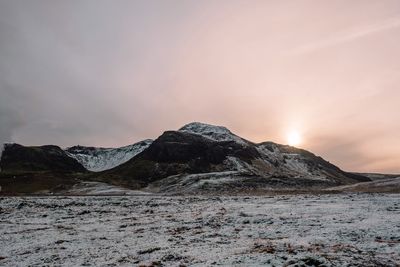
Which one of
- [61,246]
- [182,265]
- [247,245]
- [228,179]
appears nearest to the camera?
[182,265]

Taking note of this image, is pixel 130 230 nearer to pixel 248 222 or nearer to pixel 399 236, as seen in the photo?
pixel 248 222

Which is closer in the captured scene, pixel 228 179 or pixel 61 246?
pixel 61 246

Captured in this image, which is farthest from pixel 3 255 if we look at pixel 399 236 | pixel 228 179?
pixel 228 179

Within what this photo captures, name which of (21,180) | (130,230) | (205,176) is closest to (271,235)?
(130,230)

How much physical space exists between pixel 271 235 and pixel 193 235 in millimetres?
4912

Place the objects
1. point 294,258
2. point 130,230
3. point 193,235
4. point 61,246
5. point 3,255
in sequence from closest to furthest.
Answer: point 294,258
point 3,255
point 61,246
point 193,235
point 130,230

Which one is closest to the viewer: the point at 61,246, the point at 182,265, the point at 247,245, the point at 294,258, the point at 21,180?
the point at 294,258

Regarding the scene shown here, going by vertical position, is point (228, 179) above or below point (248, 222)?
above

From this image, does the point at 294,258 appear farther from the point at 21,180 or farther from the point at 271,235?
the point at 21,180

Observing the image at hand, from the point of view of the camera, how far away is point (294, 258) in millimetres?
15375

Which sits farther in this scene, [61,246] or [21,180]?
[21,180]

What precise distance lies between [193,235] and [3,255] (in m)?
10.8

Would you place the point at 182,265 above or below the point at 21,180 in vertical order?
below

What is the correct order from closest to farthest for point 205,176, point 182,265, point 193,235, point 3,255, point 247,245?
point 182,265, point 247,245, point 3,255, point 193,235, point 205,176
